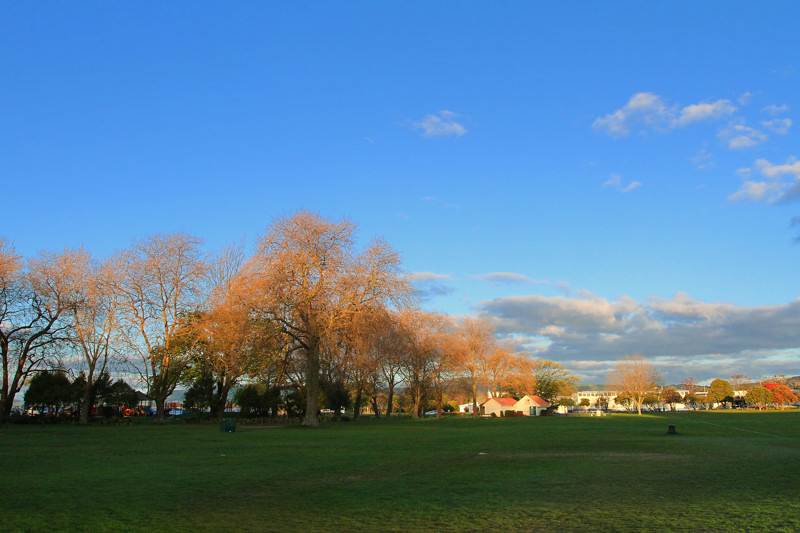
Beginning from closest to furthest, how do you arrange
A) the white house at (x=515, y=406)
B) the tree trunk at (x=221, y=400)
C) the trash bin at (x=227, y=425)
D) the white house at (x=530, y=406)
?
the trash bin at (x=227, y=425) < the tree trunk at (x=221, y=400) < the white house at (x=530, y=406) < the white house at (x=515, y=406)

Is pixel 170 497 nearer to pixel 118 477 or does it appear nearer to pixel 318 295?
pixel 118 477

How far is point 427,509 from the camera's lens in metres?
9.69

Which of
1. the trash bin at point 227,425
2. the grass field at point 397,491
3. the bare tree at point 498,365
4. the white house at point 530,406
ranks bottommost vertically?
the white house at point 530,406

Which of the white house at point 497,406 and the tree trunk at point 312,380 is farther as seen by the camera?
the white house at point 497,406

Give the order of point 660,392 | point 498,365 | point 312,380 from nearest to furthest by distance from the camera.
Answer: point 312,380 < point 498,365 < point 660,392

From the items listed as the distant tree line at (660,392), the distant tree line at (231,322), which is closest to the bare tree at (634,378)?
the distant tree line at (660,392)

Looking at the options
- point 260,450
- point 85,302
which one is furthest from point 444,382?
point 260,450

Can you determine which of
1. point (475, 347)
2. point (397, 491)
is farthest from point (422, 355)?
point (397, 491)

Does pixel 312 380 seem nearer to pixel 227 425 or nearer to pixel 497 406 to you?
pixel 227 425

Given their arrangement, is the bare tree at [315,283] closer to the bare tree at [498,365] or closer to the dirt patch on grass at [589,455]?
the dirt patch on grass at [589,455]

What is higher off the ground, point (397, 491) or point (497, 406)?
point (397, 491)

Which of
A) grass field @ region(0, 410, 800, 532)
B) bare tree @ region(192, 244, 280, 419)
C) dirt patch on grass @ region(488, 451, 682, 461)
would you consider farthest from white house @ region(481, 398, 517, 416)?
grass field @ region(0, 410, 800, 532)

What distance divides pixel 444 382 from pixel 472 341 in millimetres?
8074

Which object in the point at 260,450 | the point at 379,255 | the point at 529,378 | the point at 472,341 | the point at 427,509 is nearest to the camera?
the point at 427,509
